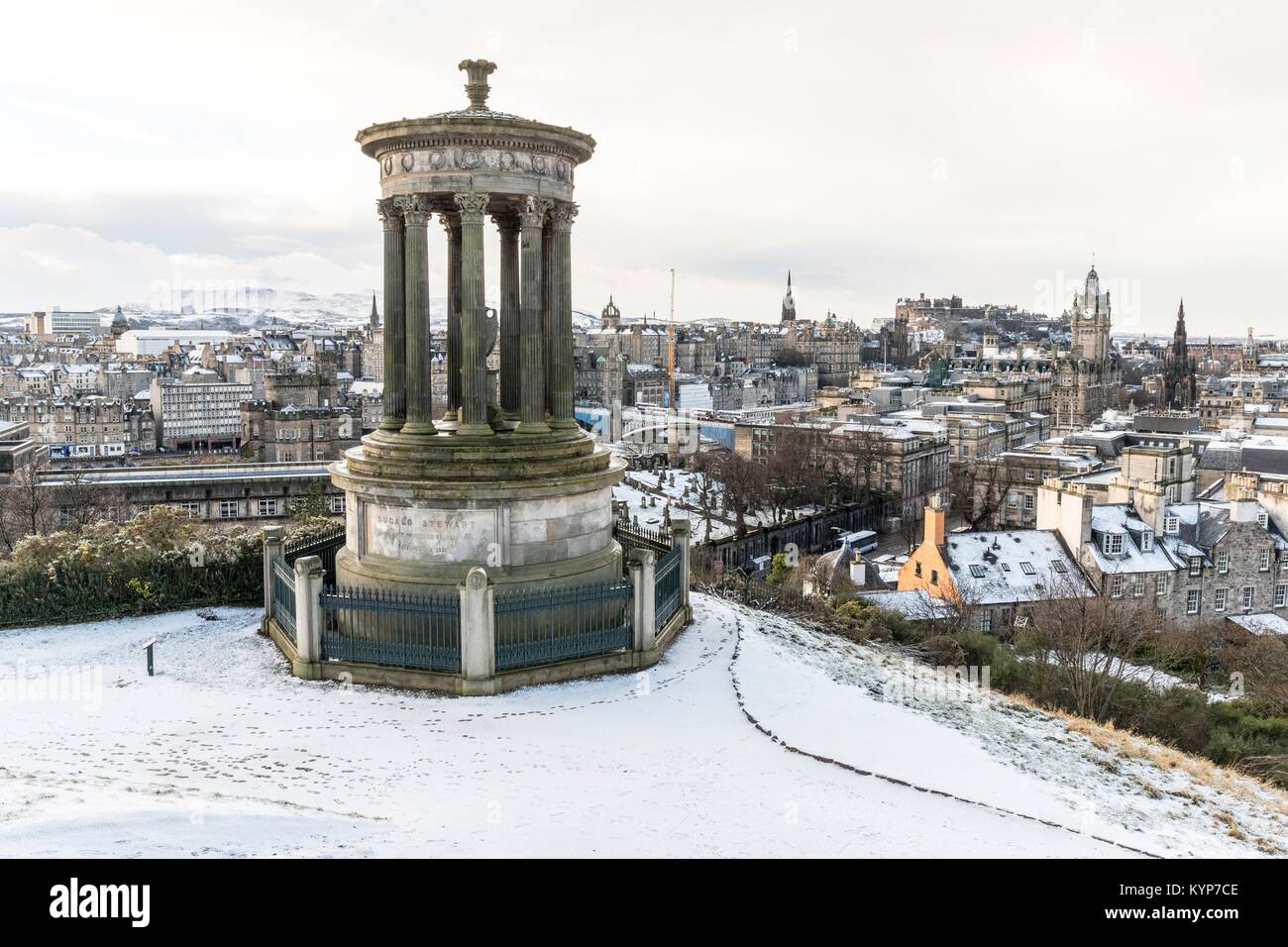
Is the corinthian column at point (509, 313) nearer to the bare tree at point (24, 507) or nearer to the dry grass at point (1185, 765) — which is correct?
the dry grass at point (1185, 765)

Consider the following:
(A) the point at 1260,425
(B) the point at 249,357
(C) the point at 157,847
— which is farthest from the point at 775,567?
(B) the point at 249,357

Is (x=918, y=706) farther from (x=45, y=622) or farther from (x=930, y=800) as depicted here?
(x=45, y=622)

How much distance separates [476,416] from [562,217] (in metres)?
3.94

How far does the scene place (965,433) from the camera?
11094 centimetres

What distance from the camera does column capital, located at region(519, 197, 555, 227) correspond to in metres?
18.5

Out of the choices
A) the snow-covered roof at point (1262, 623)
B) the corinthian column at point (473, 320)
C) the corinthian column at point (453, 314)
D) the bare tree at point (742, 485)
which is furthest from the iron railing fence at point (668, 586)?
the bare tree at point (742, 485)

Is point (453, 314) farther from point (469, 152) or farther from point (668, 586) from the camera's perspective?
point (668, 586)

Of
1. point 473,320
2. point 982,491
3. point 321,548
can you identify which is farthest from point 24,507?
point 982,491

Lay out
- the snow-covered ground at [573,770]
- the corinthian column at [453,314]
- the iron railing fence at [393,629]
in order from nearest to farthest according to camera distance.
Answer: the snow-covered ground at [573,770], the iron railing fence at [393,629], the corinthian column at [453,314]

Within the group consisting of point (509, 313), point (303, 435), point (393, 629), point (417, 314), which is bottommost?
point (393, 629)

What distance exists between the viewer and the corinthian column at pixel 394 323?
1903cm

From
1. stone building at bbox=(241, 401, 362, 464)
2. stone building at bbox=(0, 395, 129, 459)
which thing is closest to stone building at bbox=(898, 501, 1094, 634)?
stone building at bbox=(241, 401, 362, 464)

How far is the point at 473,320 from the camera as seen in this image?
18.5 meters

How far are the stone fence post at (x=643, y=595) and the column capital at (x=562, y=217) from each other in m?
6.18
